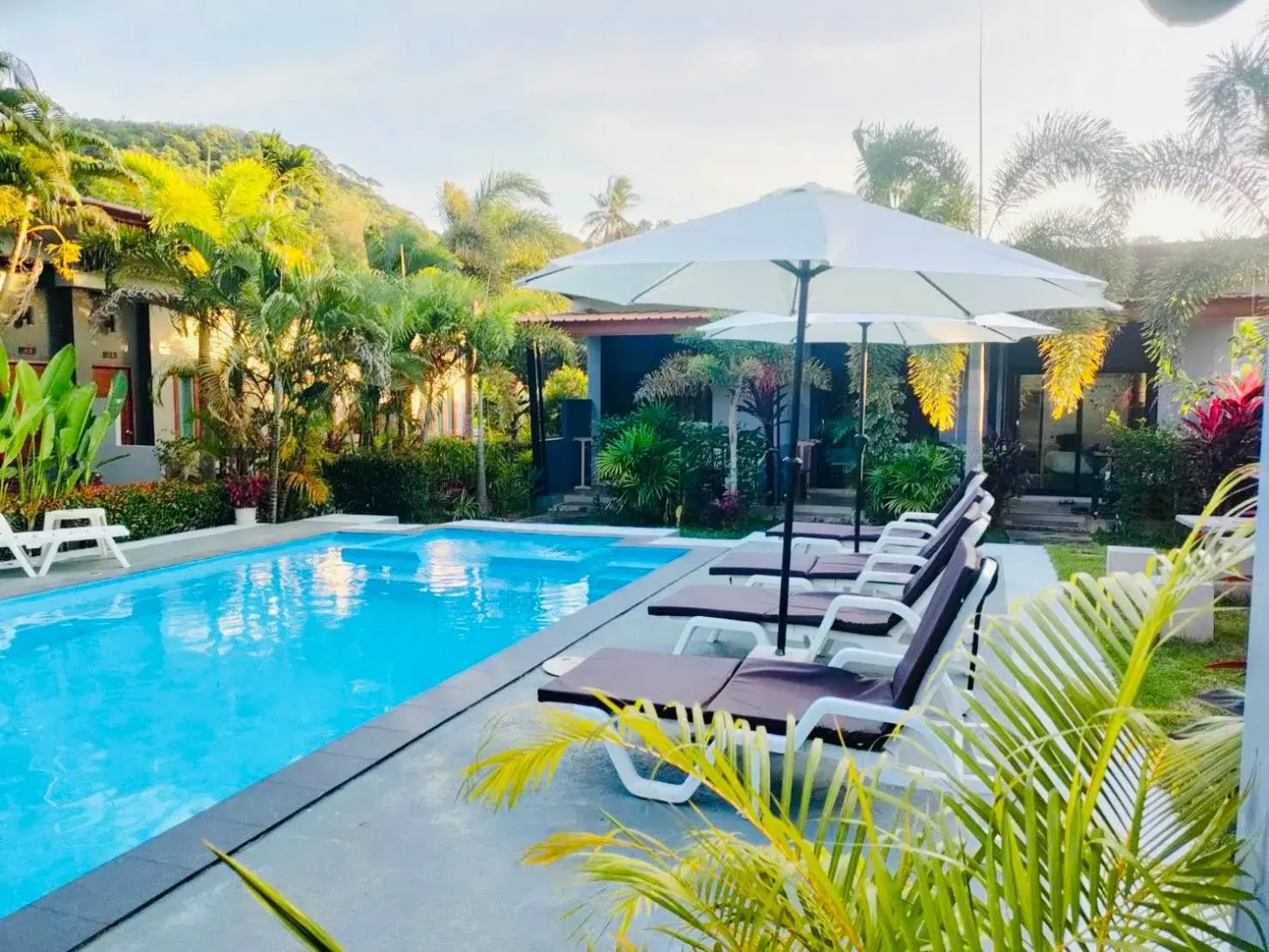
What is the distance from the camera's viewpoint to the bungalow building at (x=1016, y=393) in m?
18.6

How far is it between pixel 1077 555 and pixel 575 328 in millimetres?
11131

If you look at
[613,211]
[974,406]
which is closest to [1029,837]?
[974,406]

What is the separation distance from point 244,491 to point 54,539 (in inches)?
165

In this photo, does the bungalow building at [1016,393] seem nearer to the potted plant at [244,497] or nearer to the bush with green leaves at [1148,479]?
the bush with green leaves at [1148,479]

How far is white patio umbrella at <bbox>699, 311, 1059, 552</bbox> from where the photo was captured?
10.1 m

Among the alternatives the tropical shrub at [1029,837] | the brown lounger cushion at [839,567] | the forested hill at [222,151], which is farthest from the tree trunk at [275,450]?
the forested hill at [222,151]

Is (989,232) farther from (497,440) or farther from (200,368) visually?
(200,368)

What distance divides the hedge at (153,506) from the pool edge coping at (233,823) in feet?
29.6

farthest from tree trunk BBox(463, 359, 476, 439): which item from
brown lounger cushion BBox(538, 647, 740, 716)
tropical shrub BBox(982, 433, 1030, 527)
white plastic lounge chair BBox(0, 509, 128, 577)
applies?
brown lounger cushion BBox(538, 647, 740, 716)

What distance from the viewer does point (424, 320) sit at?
17.0 meters

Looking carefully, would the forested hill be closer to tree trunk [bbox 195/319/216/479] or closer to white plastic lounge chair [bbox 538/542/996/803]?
tree trunk [bbox 195/319/216/479]

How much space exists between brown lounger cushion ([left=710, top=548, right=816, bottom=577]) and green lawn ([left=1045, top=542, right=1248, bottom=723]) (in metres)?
2.66

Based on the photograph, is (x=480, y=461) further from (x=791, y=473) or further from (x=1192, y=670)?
(x=1192, y=670)

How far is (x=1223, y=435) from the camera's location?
12.3 meters
